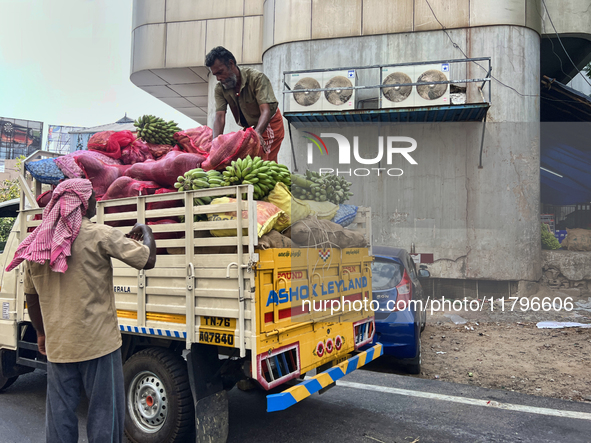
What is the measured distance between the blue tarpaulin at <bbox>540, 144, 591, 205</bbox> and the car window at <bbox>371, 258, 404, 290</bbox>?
996 centimetres

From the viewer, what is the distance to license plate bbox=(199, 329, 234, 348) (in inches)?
118

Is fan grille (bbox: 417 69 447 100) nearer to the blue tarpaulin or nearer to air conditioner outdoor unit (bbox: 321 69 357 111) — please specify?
air conditioner outdoor unit (bbox: 321 69 357 111)

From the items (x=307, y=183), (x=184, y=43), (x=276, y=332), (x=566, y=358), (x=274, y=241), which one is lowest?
(x=566, y=358)

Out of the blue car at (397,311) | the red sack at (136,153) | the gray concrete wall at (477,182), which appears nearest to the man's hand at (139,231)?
the red sack at (136,153)

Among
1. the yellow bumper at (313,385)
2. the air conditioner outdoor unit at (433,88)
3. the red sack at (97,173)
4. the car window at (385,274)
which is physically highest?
the air conditioner outdoor unit at (433,88)

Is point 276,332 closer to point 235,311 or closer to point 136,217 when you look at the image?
point 235,311

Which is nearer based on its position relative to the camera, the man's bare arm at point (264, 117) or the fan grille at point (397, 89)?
the man's bare arm at point (264, 117)

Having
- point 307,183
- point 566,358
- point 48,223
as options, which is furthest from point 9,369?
point 566,358

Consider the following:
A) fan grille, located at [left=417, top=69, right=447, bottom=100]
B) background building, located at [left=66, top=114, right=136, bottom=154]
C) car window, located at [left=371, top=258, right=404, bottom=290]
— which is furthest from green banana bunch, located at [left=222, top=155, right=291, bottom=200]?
background building, located at [left=66, top=114, right=136, bottom=154]

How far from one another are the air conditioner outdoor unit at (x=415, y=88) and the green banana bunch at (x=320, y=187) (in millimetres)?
5369

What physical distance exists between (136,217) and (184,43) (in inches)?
417

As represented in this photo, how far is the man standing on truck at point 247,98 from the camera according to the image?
4621mm

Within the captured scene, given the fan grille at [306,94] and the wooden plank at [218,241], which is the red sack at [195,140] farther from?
the fan grille at [306,94]

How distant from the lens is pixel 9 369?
4570 millimetres
